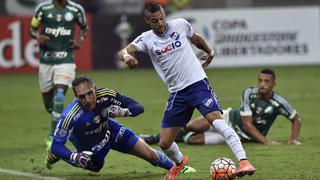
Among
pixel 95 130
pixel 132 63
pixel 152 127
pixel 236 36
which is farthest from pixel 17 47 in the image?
pixel 132 63

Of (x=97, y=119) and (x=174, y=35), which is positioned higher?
(x=174, y=35)

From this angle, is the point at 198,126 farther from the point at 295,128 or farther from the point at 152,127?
the point at 152,127

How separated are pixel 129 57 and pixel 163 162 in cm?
152

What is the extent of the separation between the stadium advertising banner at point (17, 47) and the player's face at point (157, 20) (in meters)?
17.2

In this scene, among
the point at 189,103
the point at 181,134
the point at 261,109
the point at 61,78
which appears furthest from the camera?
the point at 61,78

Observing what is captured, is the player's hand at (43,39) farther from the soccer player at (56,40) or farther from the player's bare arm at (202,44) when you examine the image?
the player's bare arm at (202,44)

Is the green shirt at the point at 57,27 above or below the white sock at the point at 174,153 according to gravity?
below

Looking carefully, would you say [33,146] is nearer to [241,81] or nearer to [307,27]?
[241,81]

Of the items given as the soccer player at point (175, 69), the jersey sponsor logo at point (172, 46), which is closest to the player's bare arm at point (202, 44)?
the soccer player at point (175, 69)

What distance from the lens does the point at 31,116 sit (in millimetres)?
17859

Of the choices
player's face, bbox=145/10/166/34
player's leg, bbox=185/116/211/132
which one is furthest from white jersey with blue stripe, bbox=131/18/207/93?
player's leg, bbox=185/116/211/132

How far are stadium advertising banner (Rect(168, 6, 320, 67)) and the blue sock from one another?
17979 millimetres

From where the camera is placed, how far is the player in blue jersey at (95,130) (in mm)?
9523

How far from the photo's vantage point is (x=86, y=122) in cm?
984
